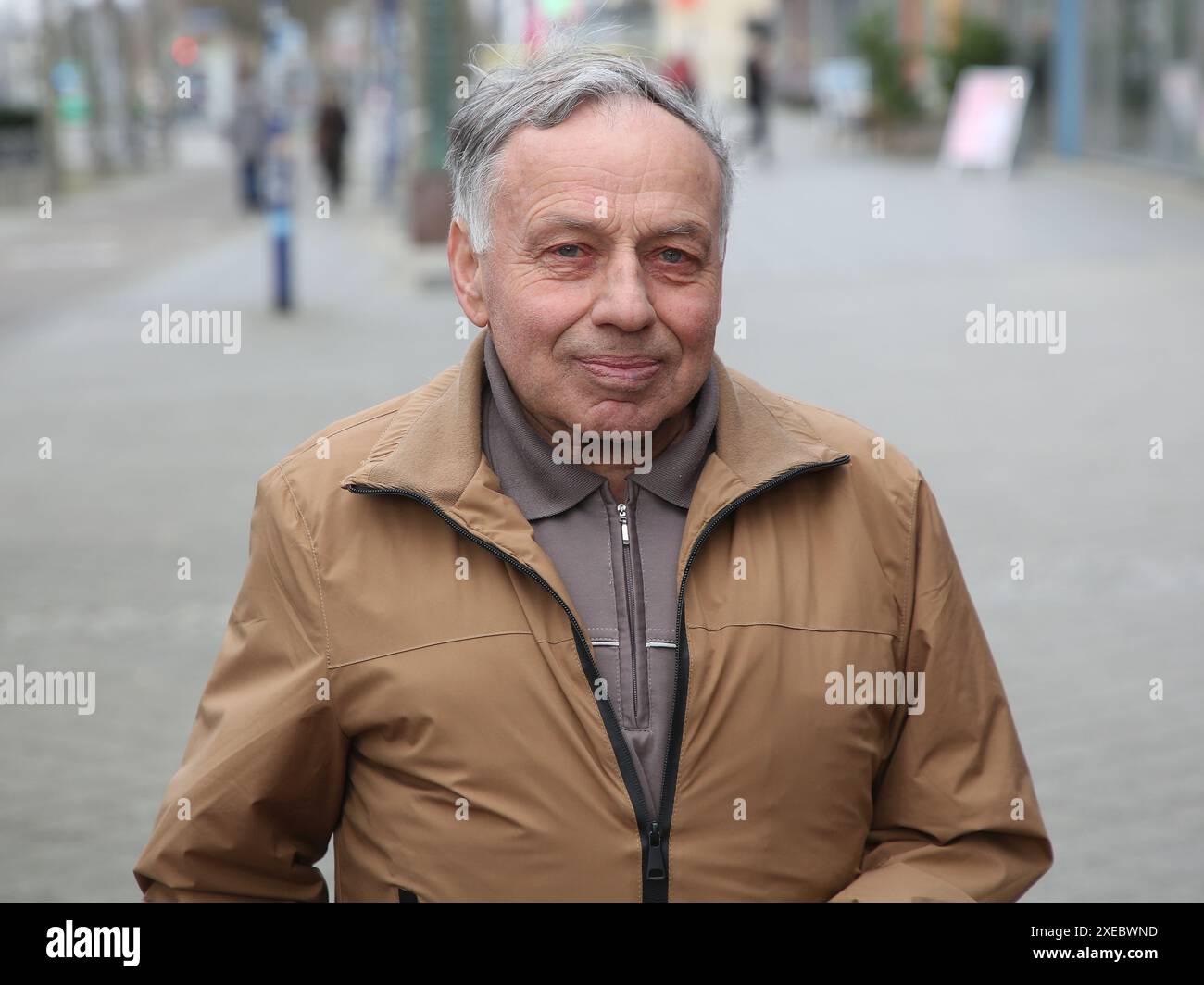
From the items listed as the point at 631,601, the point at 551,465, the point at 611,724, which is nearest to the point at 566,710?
the point at 611,724

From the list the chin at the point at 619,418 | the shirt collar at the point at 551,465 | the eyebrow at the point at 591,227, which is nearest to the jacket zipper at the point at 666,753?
the shirt collar at the point at 551,465

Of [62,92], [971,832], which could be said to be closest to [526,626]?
[971,832]

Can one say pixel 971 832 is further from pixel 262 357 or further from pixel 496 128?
pixel 262 357

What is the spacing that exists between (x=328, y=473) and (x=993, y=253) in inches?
550

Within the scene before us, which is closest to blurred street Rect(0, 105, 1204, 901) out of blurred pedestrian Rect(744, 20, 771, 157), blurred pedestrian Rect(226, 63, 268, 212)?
blurred pedestrian Rect(226, 63, 268, 212)

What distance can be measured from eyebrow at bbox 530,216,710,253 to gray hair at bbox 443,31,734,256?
85mm

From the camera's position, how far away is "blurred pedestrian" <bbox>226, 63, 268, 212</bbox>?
25688mm

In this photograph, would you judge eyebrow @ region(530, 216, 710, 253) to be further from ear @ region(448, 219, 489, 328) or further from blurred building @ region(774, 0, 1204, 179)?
blurred building @ region(774, 0, 1204, 179)

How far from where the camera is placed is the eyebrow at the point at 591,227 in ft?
7.30

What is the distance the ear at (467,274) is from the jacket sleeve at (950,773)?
25.6 inches

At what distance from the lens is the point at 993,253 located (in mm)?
15570
